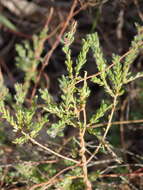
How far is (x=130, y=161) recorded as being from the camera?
192 cm

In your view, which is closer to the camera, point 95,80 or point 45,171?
point 95,80

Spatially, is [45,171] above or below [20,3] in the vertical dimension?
below

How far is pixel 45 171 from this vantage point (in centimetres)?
161

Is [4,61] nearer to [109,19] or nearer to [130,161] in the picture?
[109,19]

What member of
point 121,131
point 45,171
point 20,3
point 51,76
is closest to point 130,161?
point 121,131

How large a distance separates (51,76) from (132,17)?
0.66m

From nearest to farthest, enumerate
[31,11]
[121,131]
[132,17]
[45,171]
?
[45,171] < [121,131] < [132,17] < [31,11]

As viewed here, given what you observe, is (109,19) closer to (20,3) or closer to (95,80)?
(20,3)

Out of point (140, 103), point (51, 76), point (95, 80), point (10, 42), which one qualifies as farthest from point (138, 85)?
point (10, 42)

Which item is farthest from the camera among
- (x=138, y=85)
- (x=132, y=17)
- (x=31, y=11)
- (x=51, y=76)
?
(x=31, y=11)

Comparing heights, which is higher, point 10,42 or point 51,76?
point 10,42

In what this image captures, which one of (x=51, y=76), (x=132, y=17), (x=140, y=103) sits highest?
(x=132, y=17)

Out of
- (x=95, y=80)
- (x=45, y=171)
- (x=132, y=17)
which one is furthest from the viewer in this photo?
(x=132, y=17)

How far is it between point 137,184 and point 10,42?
1515 mm
